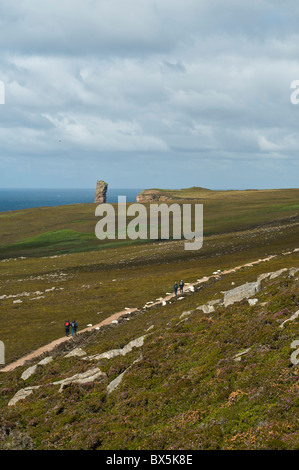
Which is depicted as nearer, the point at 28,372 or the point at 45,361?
the point at 28,372

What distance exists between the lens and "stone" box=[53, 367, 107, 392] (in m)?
28.0

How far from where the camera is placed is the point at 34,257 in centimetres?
12775

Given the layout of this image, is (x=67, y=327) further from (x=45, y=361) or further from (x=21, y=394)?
(x=21, y=394)

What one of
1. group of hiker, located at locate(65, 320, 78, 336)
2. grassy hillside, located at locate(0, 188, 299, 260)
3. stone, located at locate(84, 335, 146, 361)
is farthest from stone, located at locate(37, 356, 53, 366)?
grassy hillside, located at locate(0, 188, 299, 260)

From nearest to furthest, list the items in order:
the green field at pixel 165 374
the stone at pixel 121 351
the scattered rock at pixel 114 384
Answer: the green field at pixel 165 374, the scattered rock at pixel 114 384, the stone at pixel 121 351

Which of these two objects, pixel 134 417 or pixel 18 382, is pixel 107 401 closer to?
pixel 134 417

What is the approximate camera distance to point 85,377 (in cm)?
2867

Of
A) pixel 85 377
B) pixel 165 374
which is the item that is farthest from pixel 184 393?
pixel 85 377

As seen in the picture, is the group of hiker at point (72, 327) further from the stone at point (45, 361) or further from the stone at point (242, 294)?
the stone at point (242, 294)

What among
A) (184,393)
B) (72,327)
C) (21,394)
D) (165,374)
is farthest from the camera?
(72,327)

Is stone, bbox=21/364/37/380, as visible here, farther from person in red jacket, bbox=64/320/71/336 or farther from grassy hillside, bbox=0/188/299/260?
grassy hillside, bbox=0/188/299/260

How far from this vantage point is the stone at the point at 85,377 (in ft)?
92.0

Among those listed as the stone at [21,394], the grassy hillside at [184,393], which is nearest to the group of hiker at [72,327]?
the grassy hillside at [184,393]
